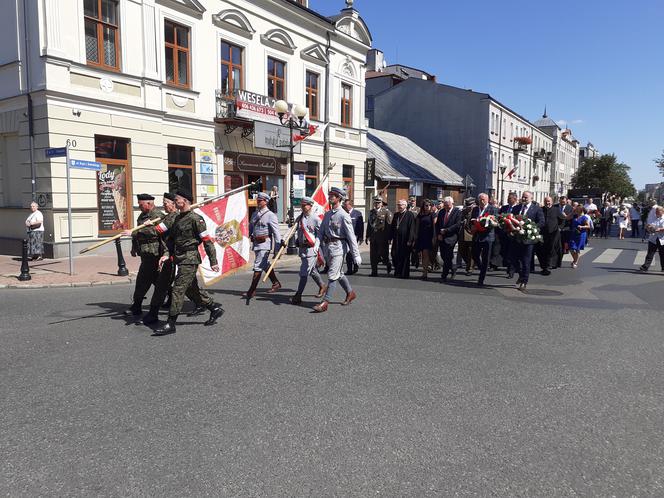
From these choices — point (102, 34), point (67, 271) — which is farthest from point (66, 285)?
point (102, 34)

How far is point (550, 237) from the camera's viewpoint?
1240 centimetres

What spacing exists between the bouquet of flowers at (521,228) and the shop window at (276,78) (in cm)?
1354

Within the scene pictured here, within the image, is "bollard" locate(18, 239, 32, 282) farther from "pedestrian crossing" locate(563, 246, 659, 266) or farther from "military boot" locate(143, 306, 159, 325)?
"pedestrian crossing" locate(563, 246, 659, 266)

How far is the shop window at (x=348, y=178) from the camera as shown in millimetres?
25641

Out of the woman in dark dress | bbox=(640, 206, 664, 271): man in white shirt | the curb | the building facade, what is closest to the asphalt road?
the curb

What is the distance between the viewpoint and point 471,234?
11.4 m

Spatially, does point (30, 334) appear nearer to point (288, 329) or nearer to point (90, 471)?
point (288, 329)

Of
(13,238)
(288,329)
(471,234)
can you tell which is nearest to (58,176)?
(13,238)

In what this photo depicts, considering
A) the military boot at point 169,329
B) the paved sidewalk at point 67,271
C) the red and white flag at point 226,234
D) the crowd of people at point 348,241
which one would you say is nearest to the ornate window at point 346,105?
the crowd of people at point 348,241

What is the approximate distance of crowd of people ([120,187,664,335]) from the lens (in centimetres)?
661

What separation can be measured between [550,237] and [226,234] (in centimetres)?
834

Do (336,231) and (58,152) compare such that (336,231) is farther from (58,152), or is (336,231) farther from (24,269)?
(58,152)

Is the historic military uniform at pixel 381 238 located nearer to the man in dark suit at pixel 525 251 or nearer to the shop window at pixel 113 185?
the man in dark suit at pixel 525 251

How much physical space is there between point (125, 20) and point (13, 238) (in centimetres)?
725
